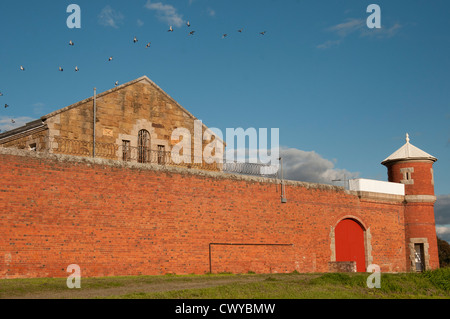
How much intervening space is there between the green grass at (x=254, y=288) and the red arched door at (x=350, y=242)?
8.94 m

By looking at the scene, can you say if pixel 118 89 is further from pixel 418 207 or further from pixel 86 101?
pixel 418 207

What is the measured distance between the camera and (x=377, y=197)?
29.4 m

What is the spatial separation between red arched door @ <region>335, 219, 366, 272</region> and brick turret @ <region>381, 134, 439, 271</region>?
3.83m

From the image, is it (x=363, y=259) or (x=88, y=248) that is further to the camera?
(x=363, y=259)

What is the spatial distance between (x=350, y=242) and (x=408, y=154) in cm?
696

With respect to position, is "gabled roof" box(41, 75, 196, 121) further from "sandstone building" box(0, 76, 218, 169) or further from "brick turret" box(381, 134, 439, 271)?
"brick turret" box(381, 134, 439, 271)

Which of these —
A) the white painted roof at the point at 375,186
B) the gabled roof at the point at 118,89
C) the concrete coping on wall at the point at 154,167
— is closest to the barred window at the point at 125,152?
the gabled roof at the point at 118,89

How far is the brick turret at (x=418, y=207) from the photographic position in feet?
98.8

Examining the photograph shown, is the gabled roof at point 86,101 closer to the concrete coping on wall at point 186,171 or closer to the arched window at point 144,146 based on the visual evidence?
the arched window at point 144,146

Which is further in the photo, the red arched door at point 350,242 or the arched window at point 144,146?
the red arched door at point 350,242

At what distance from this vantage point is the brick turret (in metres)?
30.1
